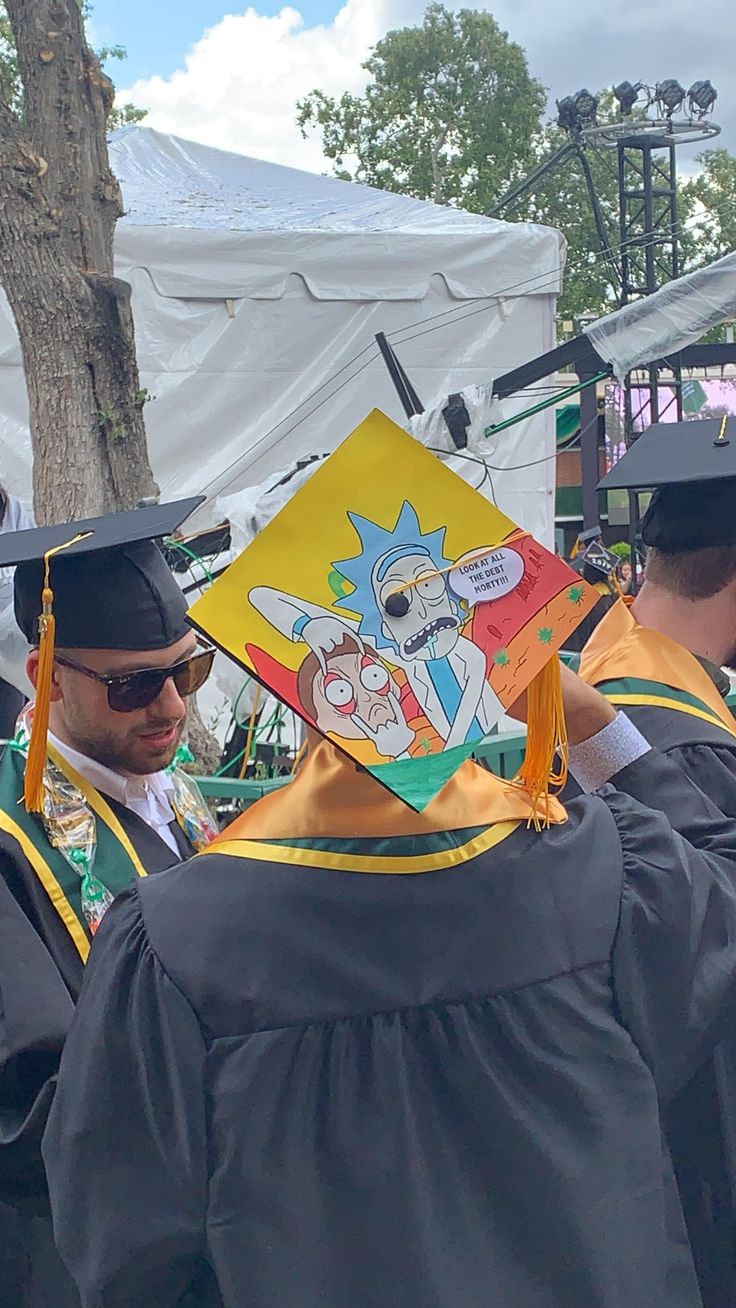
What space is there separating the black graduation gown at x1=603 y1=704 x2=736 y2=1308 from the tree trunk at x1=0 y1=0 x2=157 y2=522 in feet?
8.90

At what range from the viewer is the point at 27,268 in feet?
12.6

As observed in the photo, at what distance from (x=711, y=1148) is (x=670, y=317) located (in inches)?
173

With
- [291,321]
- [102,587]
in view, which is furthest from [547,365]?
[102,587]

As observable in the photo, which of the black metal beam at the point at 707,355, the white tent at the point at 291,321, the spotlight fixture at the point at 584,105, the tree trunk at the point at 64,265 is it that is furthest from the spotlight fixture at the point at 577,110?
the tree trunk at the point at 64,265

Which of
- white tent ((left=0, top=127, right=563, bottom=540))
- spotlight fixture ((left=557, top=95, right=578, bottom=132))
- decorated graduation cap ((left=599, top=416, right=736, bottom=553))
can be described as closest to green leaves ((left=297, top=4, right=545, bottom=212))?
spotlight fixture ((left=557, top=95, right=578, bottom=132))

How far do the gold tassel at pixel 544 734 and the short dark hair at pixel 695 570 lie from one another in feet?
2.62

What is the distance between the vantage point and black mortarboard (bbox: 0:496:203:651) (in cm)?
196

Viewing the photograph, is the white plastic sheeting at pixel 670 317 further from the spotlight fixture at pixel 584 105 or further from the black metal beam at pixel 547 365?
the spotlight fixture at pixel 584 105

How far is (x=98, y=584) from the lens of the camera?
6.54ft

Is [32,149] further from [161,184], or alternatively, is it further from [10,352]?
[161,184]

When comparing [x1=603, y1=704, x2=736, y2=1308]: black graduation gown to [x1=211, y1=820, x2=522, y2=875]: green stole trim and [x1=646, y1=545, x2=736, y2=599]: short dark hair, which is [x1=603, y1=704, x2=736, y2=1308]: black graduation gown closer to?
[x1=646, y1=545, x2=736, y2=599]: short dark hair

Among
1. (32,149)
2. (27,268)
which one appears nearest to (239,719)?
(27,268)

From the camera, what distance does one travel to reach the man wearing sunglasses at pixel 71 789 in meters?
1.54

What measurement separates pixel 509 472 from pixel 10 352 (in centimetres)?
333
